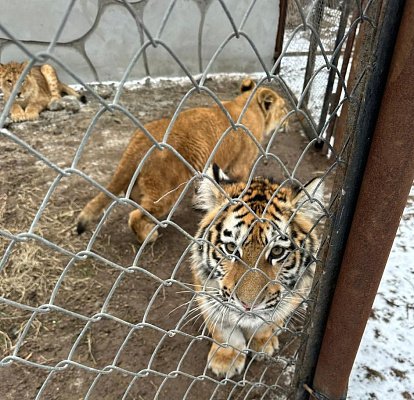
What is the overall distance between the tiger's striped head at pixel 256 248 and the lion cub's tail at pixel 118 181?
0.97m

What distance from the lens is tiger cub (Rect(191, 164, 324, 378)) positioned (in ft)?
5.79

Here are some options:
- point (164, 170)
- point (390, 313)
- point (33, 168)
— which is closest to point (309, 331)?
point (390, 313)

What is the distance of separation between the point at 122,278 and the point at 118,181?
692 mm

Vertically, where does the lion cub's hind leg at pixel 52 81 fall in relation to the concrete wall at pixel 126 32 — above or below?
below

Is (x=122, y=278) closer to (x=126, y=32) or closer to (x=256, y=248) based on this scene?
(x=256, y=248)

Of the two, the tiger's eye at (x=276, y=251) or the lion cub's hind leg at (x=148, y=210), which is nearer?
the tiger's eye at (x=276, y=251)

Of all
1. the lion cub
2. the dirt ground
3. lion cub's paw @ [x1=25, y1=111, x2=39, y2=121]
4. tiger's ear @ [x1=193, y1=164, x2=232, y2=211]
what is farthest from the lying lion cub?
the lion cub

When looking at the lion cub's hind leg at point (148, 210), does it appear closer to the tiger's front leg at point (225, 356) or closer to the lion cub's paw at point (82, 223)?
the lion cub's paw at point (82, 223)

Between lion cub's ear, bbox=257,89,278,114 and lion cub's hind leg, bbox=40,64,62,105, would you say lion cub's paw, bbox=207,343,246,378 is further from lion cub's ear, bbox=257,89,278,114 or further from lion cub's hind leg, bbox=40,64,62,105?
lion cub's hind leg, bbox=40,64,62,105

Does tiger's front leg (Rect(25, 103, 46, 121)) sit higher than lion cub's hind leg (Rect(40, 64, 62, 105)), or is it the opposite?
lion cub's hind leg (Rect(40, 64, 62, 105))

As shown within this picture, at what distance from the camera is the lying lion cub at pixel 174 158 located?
2885 millimetres

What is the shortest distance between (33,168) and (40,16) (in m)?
2.49

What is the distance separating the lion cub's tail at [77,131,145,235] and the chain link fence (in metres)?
0.20

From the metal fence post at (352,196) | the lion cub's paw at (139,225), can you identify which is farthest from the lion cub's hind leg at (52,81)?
the metal fence post at (352,196)
